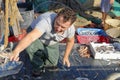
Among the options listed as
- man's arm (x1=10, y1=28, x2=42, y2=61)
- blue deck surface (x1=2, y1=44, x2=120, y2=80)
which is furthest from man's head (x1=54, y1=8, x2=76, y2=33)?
blue deck surface (x1=2, y1=44, x2=120, y2=80)

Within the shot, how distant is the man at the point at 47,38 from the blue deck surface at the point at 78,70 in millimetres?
159

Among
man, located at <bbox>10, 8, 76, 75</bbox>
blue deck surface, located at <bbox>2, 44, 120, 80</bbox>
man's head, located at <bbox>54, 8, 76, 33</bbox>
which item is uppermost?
man's head, located at <bbox>54, 8, 76, 33</bbox>

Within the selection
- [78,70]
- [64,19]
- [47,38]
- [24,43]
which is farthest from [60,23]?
[78,70]

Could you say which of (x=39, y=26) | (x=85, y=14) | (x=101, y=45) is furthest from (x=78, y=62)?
(x=85, y=14)

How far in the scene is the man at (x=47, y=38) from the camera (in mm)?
3520

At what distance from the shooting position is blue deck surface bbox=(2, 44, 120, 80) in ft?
14.8

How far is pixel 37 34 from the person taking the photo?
359 centimetres

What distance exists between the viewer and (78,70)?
473 centimetres

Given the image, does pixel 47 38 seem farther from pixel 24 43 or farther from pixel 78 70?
pixel 24 43

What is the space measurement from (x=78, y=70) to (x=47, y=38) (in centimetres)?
80

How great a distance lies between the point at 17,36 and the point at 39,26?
208 cm

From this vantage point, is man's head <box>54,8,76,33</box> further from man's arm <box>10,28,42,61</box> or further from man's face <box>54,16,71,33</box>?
man's arm <box>10,28,42,61</box>

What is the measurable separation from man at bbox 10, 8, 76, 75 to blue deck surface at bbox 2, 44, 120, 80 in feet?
0.52

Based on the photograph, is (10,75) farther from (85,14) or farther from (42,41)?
(85,14)
